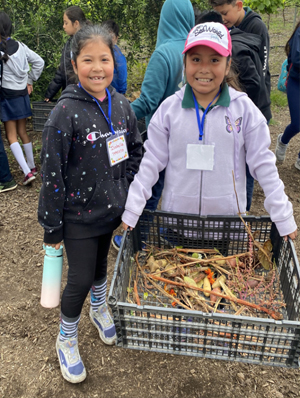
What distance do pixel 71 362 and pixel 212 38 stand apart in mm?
1933

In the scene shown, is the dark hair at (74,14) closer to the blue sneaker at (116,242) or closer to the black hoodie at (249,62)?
the black hoodie at (249,62)

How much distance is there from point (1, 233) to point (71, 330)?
1.84 metres

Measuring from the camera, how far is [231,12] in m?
2.78

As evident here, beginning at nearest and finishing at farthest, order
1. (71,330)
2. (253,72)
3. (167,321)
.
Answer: (167,321)
(71,330)
(253,72)

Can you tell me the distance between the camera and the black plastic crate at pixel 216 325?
1373 mm

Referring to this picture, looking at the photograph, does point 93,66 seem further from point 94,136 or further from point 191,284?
point 191,284

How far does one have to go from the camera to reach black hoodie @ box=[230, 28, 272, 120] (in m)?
2.46

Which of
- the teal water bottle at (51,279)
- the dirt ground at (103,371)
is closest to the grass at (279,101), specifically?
the dirt ground at (103,371)

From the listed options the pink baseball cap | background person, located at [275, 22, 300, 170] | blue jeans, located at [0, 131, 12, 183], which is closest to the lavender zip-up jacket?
the pink baseball cap

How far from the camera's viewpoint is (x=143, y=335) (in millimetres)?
1516

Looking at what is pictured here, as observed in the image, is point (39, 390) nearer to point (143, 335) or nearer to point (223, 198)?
point (143, 335)

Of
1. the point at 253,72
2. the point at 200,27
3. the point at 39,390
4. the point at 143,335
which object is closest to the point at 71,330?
the point at 39,390

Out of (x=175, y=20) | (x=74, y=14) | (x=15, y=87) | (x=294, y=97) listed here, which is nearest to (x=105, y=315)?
(x=175, y=20)

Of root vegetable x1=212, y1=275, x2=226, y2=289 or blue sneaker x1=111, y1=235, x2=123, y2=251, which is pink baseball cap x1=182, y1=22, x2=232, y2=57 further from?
blue sneaker x1=111, y1=235, x2=123, y2=251
